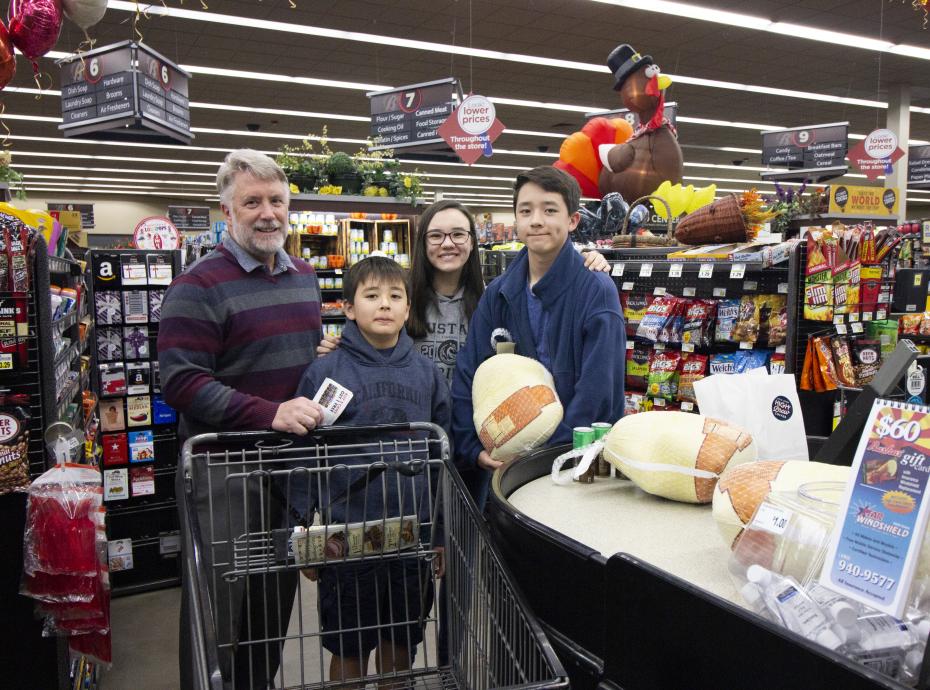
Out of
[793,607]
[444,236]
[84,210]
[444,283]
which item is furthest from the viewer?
[84,210]

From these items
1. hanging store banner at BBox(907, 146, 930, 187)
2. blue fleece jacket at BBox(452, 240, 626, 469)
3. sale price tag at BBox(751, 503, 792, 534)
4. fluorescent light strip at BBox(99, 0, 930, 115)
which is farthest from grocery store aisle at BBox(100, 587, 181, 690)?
hanging store banner at BBox(907, 146, 930, 187)

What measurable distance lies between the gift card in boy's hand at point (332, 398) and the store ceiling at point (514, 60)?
295 inches

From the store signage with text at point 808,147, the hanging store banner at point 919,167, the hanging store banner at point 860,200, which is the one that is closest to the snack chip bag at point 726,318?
the hanging store banner at point 860,200

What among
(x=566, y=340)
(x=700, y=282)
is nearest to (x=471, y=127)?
(x=700, y=282)

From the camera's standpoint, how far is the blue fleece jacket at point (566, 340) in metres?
1.68

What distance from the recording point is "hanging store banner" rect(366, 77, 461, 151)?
28.9 ft

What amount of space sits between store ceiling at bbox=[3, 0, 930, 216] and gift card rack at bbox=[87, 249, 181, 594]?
5322 mm

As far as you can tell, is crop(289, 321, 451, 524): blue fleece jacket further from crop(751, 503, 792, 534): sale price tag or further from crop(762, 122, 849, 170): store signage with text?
crop(762, 122, 849, 170): store signage with text

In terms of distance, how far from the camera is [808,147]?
11594mm

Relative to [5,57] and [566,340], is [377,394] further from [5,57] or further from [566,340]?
[5,57]

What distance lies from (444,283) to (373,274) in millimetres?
676

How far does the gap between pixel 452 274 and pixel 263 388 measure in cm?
80

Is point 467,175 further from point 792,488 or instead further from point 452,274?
point 792,488

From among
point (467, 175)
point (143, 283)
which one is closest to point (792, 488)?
point (143, 283)
